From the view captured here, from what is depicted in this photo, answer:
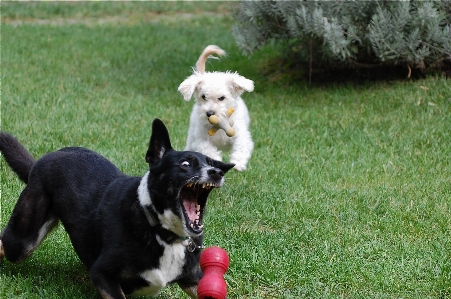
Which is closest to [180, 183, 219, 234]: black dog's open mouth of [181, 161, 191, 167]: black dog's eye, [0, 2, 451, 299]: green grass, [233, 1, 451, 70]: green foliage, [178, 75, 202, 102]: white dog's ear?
[181, 161, 191, 167]: black dog's eye

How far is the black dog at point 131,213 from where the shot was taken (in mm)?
3664

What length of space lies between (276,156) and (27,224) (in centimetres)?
360

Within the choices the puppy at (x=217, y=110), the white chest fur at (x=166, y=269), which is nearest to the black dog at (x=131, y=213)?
the white chest fur at (x=166, y=269)

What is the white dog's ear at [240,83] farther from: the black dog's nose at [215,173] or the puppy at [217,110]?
the black dog's nose at [215,173]

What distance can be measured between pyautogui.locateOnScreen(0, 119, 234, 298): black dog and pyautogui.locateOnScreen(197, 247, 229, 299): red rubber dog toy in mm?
63

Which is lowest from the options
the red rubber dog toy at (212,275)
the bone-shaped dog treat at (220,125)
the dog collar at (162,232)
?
the red rubber dog toy at (212,275)

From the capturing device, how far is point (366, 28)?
934 centimetres

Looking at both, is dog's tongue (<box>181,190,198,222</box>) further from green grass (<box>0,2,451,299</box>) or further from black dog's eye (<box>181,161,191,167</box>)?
green grass (<box>0,2,451,299</box>)

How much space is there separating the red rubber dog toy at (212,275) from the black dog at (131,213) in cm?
6

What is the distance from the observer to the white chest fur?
3729mm

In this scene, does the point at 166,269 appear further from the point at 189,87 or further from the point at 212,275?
the point at 189,87

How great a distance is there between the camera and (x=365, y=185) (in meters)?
6.43

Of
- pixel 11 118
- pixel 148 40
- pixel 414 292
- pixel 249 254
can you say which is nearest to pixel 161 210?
pixel 249 254

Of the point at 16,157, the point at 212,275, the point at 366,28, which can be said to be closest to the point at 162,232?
the point at 212,275
